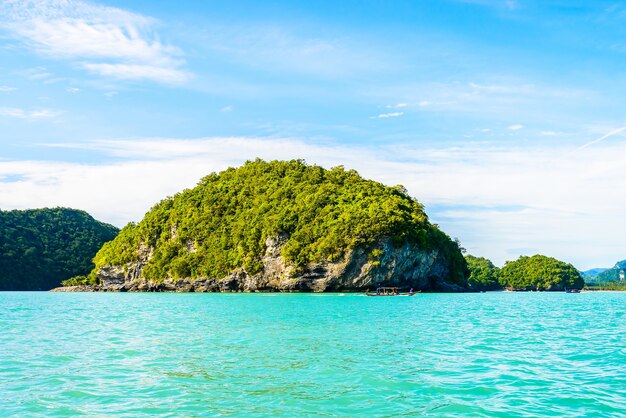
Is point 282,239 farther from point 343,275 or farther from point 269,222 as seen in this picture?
point 343,275

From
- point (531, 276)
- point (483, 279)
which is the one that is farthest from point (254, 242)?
point (531, 276)

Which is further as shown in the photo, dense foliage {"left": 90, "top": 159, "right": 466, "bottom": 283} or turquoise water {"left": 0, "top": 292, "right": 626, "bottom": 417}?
dense foliage {"left": 90, "top": 159, "right": 466, "bottom": 283}

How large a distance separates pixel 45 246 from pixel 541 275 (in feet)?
481

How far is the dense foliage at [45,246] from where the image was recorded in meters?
124

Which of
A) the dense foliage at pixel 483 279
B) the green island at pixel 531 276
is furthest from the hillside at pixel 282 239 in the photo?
the green island at pixel 531 276

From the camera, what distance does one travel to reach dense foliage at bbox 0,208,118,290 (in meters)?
124

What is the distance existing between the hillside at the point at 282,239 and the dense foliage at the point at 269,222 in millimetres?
231

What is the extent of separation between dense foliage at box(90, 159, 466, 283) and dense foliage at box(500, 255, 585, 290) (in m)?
70.3

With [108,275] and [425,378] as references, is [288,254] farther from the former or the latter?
[425,378]

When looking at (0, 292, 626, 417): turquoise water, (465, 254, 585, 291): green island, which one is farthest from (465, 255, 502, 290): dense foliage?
(0, 292, 626, 417): turquoise water

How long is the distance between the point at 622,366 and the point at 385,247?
78.8 metres

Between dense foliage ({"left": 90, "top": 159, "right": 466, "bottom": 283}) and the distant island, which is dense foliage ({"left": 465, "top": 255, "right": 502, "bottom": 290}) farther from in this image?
dense foliage ({"left": 90, "top": 159, "right": 466, "bottom": 283})

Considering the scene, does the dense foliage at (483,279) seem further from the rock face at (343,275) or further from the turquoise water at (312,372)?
the turquoise water at (312,372)

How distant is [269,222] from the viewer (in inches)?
4345
